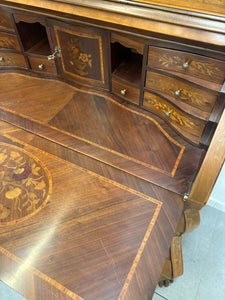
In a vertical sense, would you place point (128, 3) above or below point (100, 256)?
above

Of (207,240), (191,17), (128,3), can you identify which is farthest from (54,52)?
(207,240)

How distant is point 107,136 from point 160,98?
41 centimetres

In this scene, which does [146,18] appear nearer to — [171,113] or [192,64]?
[192,64]

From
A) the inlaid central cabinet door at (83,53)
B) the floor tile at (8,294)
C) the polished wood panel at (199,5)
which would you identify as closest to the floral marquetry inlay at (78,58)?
the inlaid central cabinet door at (83,53)

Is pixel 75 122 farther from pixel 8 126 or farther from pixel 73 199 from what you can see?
pixel 73 199

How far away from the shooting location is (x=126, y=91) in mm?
1670

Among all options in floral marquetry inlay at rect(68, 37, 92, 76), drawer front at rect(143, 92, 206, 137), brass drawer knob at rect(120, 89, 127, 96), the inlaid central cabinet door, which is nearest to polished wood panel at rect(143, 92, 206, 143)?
drawer front at rect(143, 92, 206, 137)

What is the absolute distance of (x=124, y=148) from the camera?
149 cm

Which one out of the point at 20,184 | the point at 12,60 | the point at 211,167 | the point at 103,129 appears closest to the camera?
the point at 211,167

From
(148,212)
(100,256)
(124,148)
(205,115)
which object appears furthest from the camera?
(124,148)

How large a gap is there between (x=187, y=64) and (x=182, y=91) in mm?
160

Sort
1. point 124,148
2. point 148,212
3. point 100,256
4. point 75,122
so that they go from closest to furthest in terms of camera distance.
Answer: point 100,256, point 148,212, point 124,148, point 75,122

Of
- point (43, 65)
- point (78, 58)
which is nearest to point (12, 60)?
point (43, 65)

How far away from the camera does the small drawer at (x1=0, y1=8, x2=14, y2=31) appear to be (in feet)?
5.62
